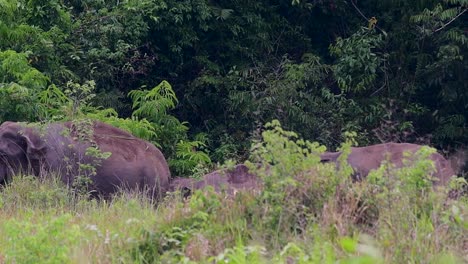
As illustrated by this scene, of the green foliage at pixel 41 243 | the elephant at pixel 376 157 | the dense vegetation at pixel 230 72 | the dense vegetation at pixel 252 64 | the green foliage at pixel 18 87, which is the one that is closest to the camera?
the green foliage at pixel 41 243

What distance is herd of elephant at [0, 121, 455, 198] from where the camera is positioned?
9.91 m

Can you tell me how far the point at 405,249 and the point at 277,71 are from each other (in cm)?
1034

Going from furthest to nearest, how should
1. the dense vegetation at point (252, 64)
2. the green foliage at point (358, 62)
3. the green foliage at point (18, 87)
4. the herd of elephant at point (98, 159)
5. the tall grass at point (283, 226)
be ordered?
the green foliage at point (358, 62) < the dense vegetation at point (252, 64) < the green foliage at point (18, 87) < the herd of elephant at point (98, 159) < the tall grass at point (283, 226)

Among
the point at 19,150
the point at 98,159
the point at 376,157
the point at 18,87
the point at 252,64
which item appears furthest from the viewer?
the point at 252,64

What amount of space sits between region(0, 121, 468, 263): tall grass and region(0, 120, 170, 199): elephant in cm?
317

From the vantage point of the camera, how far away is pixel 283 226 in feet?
20.7

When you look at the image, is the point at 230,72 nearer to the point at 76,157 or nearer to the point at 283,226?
the point at 76,157

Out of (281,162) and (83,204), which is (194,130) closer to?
(83,204)

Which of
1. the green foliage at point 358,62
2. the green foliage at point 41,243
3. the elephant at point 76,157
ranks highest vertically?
the green foliage at point 358,62

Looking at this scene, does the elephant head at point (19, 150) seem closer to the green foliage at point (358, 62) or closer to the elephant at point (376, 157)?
the elephant at point (376, 157)

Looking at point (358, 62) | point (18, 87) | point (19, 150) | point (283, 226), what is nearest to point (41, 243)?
point (283, 226)

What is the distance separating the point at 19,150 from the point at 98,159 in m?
0.95

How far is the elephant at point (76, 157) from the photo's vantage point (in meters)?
10.1

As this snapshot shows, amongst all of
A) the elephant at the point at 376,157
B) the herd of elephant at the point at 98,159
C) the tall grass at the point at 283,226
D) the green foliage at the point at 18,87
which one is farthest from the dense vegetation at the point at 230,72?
the tall grass at the point at 283,226
